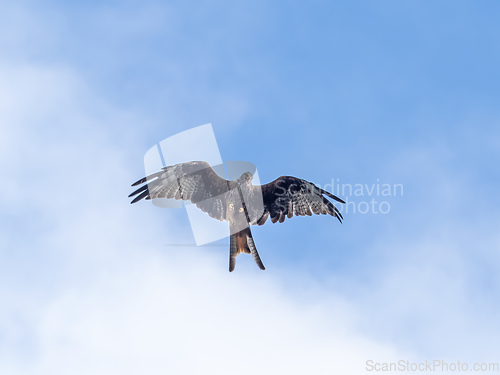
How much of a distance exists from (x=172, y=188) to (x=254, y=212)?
1.91 metres

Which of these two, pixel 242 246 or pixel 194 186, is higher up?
pixel 194 186

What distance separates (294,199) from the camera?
8328 millimetres

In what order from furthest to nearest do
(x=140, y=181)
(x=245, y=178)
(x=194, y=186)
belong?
1. (x=194, y=186)
2. (x=245, y=178)
3. (x=140, y=181)

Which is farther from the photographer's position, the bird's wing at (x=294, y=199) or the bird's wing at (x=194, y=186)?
the bird's wing at (x=294, y=199)

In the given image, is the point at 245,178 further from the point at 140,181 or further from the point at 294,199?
the point at 140,181

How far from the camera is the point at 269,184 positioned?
27.2 ft

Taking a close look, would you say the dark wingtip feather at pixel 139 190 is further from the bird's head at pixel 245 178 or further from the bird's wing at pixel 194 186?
the bird's head at pixel 245 178

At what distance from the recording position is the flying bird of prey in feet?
24.9

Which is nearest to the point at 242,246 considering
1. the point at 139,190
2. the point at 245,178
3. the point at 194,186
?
the point at 245,178

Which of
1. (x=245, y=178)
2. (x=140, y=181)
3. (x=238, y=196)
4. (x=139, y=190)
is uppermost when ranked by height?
(x=245, y=178)

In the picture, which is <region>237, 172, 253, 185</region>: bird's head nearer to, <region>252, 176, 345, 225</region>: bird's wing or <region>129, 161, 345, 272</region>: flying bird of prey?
<region>129, 161, 345, 272</region>: flying bird of prey

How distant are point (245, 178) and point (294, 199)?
1.36m

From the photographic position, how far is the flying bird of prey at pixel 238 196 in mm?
7586

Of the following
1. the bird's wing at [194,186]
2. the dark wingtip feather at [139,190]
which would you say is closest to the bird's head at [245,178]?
the bird's wing at [194,186]
